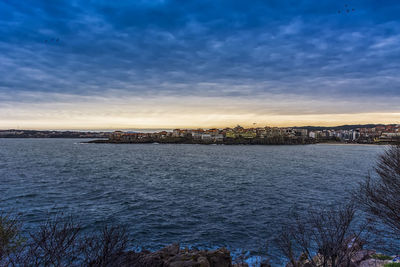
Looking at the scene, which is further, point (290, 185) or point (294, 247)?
point (290, 185)

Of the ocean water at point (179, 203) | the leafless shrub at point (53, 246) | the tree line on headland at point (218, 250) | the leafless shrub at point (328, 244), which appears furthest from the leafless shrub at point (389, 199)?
the leafless shrub at point (53, 246)

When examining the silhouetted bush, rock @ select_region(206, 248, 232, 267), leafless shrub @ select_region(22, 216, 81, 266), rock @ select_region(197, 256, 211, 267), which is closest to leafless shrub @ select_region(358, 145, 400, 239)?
rock @ select_region(206, 248, 232, 267)

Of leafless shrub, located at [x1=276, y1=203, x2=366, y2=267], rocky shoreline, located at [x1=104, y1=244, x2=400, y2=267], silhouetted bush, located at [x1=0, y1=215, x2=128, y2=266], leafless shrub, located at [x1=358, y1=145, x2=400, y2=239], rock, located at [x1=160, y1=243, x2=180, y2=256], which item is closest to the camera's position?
silhouetted bush, located at [x1=0, y1=215, x2=128, y2=266]

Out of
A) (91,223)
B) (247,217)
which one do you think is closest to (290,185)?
(247,217)

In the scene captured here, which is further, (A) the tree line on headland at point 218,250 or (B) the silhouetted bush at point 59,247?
(A) the tree line on headland at point 218,250

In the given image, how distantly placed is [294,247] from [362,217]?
8.95m

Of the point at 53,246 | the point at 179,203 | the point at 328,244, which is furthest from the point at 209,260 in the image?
the point at 179,203

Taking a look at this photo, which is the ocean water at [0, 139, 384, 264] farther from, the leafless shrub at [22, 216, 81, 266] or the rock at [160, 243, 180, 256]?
the leafless shrub at [22, 216, 81, 266]

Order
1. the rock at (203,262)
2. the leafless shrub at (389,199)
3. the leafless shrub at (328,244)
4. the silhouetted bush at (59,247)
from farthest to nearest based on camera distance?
the leafless shrub at (389,199) → the rock at (203,262) → the leafless shrub at (328,244) → the silhouetted bush at (59,247)

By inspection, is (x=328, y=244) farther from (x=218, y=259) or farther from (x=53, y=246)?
(x=53, y=246)

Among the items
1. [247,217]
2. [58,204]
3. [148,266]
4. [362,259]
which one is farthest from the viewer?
[58,204]

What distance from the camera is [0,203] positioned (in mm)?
24750

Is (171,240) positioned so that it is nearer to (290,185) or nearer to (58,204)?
(58,204)

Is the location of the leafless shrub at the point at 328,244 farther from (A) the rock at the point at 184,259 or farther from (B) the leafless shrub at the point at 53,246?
(B) the leafless shrub at the point at 53,246
